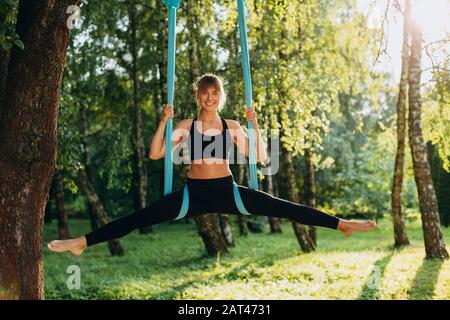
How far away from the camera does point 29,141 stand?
3.34m

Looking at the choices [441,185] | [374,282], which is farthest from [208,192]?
[441,185]

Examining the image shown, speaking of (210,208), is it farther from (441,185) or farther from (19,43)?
(441,185)

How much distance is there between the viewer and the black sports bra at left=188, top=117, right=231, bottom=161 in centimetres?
344

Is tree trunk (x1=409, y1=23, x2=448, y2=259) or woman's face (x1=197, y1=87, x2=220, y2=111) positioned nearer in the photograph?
woman's face (x1=197, y1=87, x2=220, y2=111)

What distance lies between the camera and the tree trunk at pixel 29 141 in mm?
3277

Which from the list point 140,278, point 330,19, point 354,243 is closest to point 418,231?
point 354,243

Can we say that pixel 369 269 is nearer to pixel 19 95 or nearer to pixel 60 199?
pixel 19 95

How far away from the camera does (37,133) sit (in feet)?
11.0

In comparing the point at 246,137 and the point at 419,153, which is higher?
the point at 419,153

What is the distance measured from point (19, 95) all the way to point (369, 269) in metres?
5.86

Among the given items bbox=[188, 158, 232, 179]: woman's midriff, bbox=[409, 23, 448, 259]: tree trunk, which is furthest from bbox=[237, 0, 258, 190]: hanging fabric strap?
bbox=[409, 23, 448, 259]: tree trunk

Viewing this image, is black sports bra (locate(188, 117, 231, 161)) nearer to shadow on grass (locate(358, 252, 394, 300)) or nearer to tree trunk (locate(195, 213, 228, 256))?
shadow on grass (locate(358, 252, 394, 300))

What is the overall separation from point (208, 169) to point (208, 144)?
167mm

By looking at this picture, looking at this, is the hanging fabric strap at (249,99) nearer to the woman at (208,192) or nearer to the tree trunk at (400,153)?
the woman at (208,192)
